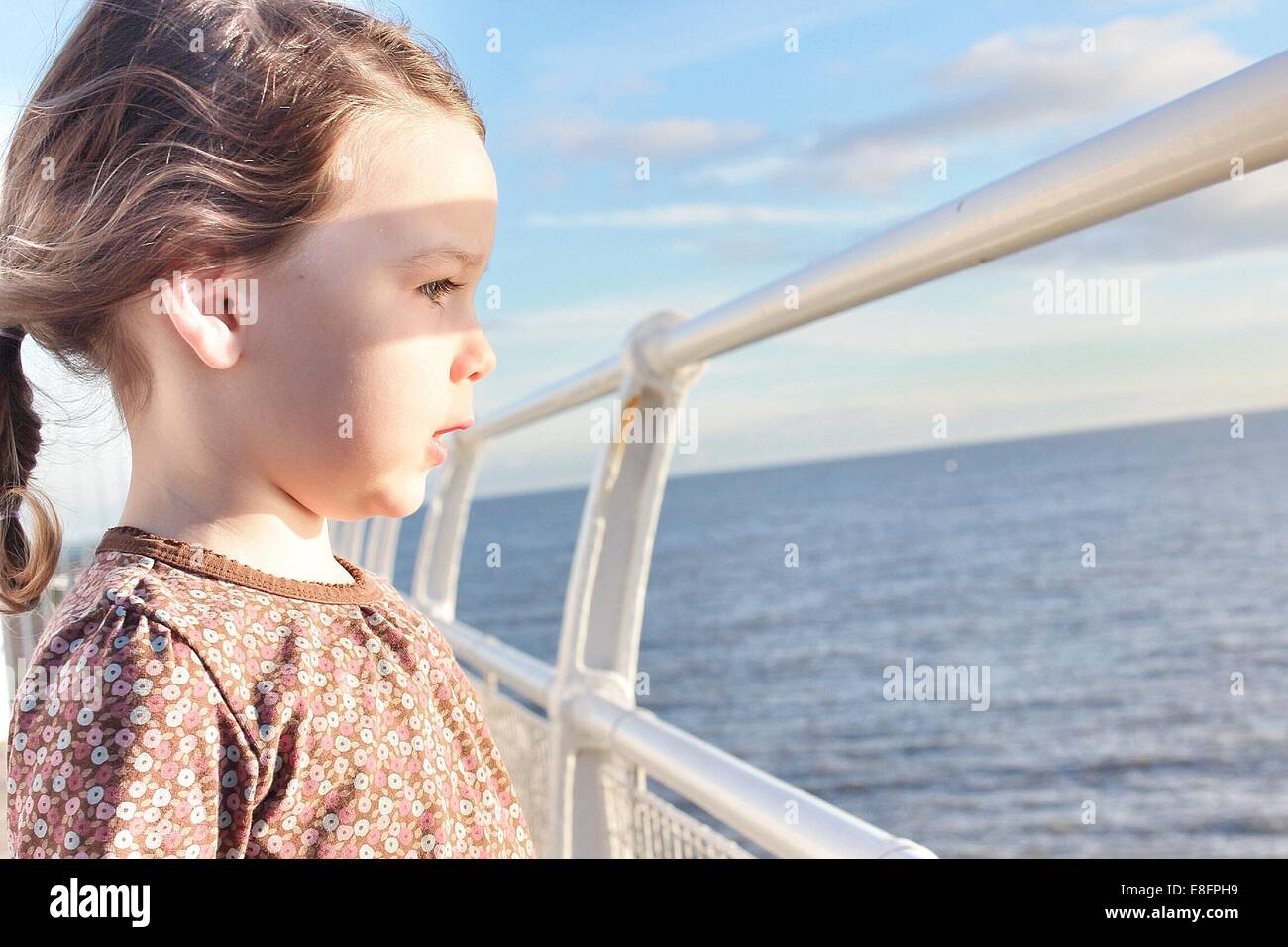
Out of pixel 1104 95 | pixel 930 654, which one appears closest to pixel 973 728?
pixel 930 654

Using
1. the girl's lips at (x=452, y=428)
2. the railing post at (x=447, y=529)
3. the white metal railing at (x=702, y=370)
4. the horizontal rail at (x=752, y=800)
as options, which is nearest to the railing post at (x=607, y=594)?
the white metal railing at (x=702, y=370)

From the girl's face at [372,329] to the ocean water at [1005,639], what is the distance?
72.5 ft

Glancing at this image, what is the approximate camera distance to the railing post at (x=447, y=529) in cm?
449

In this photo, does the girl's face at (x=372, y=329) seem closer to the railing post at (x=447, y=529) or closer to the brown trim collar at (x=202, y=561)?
the brown trim collar at (x=202, y=561)

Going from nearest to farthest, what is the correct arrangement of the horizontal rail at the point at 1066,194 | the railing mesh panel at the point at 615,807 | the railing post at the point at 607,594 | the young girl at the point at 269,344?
the horizontal rail at the point at 1066,194, the young girl at the point at 269,344, the railing mesh panel at the point at 615,807, the railing post at the point at 607,594

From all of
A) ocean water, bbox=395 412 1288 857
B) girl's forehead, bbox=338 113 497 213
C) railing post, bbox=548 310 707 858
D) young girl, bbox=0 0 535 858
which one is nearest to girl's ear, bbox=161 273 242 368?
young girl, bbox=0 0 535 858

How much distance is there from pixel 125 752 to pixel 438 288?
44 cm

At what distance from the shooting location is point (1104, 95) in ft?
270

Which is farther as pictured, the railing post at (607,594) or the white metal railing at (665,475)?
the railing post at (607,594)

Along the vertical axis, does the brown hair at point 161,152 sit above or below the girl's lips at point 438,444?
above

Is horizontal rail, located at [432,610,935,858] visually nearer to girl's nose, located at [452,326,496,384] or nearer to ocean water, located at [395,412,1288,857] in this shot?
girl's nose, located at [452,326,496,384]

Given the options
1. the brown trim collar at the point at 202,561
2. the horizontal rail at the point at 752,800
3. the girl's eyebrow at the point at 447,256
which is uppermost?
the girl's eyebrow at the point at 447,256

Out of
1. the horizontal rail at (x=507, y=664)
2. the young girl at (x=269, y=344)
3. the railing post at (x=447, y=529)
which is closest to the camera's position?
the young girl at (x=269, y=344)

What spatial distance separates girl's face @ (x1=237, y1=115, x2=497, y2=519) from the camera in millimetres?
891
